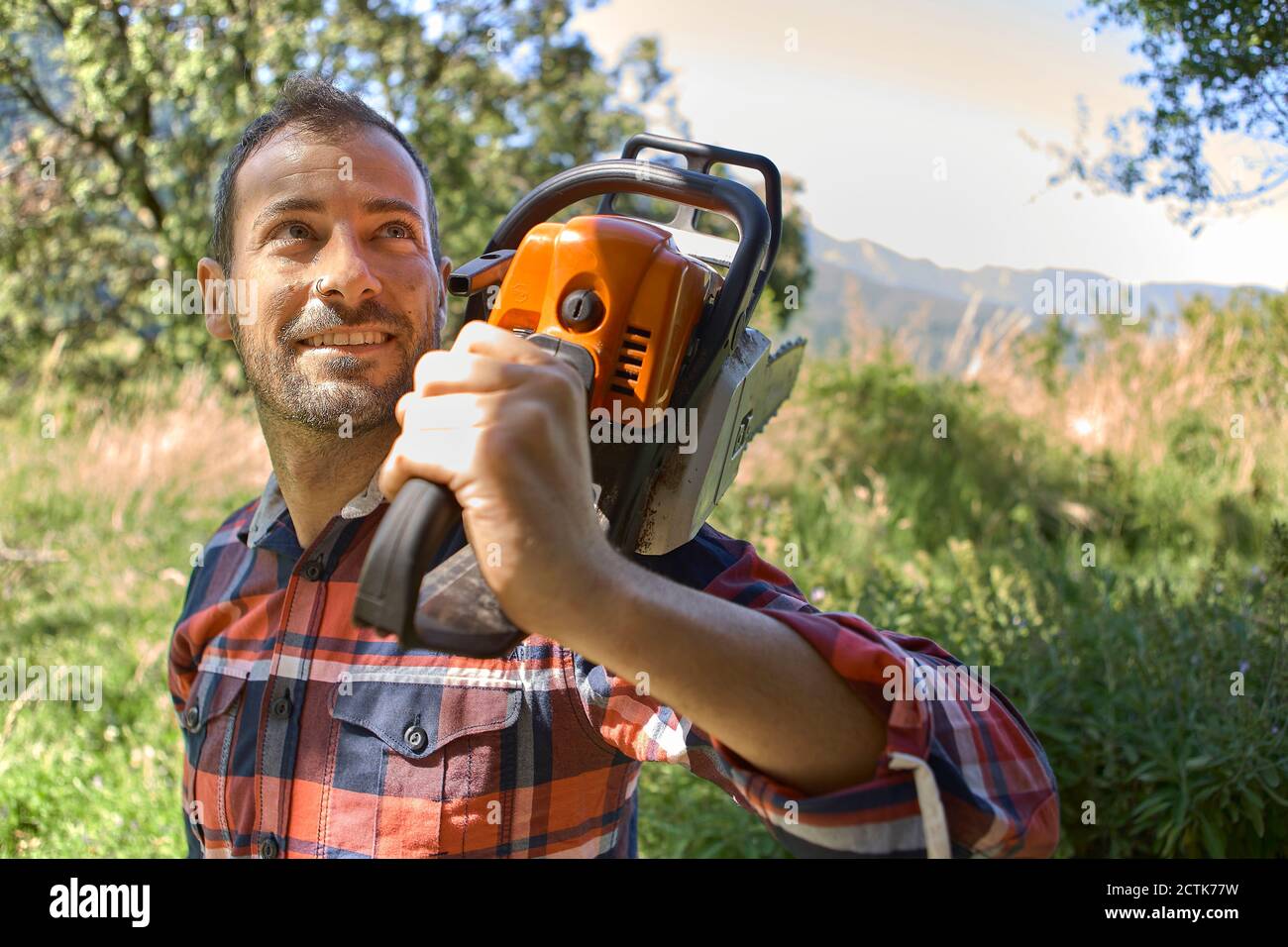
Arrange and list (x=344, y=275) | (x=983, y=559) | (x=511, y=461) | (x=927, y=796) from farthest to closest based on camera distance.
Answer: (x=983, y=559)
(x=344, y=275)
(x=927, y=796)
(x=511, y=461)

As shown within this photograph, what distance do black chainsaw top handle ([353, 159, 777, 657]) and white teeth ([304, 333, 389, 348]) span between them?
23 centimetres

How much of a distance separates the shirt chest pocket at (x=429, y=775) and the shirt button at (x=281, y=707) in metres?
0.15

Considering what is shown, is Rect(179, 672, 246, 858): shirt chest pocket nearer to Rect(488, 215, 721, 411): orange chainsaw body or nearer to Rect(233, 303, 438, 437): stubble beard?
Rect(233, 303, 438, 437): stubble beard

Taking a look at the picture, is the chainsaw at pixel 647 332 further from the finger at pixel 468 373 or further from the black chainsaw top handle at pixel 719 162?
the finger at pixel 468 373

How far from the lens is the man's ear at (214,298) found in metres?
2.03

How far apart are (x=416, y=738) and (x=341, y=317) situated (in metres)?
0.67

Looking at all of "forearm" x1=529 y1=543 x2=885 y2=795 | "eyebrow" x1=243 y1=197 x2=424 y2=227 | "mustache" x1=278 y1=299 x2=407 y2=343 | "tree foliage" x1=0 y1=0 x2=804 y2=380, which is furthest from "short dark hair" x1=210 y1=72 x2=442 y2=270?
"tree foliage" x1=0 y1=0 x2=804 y2=380

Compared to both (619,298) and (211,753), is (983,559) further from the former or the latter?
(619,298)

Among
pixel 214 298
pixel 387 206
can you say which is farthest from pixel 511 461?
pixel 214 298

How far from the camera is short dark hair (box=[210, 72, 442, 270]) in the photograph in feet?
6.05

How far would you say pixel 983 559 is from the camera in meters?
3.97

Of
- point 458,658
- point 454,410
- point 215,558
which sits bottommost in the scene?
point 458,658

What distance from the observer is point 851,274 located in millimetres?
6930
